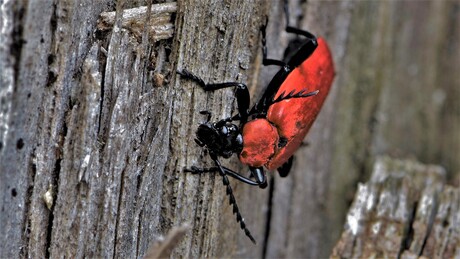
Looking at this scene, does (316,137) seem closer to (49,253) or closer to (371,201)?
(371,201)

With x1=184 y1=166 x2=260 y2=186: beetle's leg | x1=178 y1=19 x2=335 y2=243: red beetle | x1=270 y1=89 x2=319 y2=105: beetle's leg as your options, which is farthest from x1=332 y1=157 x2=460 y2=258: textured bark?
x1=270 y1=89 x2=319 y2=105: beetle's leg

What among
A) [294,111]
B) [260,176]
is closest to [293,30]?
[294,111]

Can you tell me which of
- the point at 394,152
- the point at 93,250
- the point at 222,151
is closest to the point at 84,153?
the point at 93,250

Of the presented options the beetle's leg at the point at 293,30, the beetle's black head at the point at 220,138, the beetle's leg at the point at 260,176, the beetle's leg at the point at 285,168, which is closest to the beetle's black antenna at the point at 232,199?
the beetle's black head at the point at 220,138

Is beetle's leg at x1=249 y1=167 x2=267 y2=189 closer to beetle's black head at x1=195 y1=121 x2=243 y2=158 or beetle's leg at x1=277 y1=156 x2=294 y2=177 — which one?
beetle's black head at x1=195 y1=121 x2=243 y2=158

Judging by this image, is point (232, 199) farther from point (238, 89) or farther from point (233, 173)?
point (238, 89)

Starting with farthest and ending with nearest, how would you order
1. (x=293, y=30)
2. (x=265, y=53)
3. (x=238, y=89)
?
(x=293, y=30) < (x=265, y=53) < (x=238, y=89)

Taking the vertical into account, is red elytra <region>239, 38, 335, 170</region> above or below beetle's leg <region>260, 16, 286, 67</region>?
below

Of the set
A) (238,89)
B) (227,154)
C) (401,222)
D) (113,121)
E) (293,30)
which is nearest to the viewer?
(113,121)
